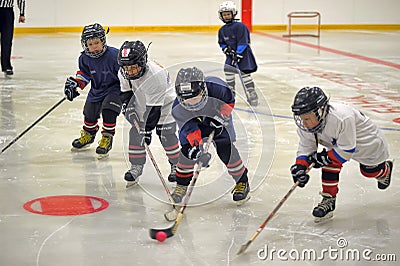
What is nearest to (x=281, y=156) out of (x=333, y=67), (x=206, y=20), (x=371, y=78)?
(x=371, y=78)

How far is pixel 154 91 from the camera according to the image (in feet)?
13.0

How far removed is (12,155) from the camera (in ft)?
15.0

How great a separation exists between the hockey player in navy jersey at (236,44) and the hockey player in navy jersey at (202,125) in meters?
2.64

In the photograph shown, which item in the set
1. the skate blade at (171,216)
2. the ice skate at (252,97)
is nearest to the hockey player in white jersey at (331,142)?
the skate blade at (171,216)

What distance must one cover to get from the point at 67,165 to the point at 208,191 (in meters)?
1.01

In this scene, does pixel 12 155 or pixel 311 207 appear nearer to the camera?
pixel 311 207

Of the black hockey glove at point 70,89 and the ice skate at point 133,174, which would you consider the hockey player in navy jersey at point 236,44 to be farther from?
the ice skate at point 133,174

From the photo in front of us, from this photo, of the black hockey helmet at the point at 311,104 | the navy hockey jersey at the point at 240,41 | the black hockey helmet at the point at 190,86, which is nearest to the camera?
the black hockey helmet at the point at 311,104

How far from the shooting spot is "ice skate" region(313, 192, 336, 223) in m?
3.27

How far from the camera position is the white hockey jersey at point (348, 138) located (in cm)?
316

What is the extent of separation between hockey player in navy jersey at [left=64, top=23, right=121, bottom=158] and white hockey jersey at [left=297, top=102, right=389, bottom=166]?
5.21ft

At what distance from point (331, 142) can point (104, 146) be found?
1.77 metres

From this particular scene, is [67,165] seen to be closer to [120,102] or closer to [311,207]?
[120,102]

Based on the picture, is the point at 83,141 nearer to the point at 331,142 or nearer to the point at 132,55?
the point at 132,55
